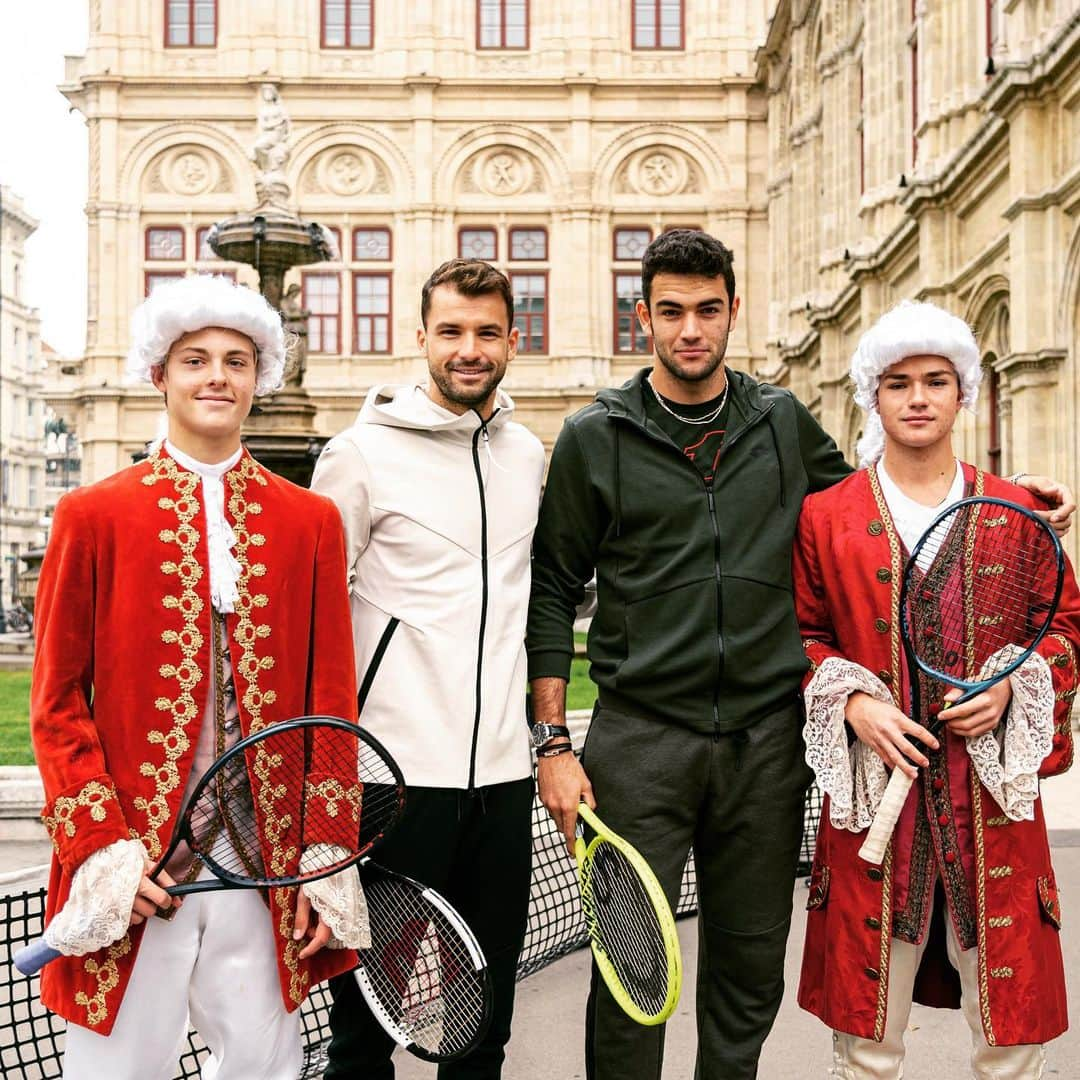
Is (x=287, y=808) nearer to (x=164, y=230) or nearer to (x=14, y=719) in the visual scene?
(x=14, y=719)

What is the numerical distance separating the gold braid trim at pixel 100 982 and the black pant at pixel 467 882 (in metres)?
0.65

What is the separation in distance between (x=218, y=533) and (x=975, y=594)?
6.30 feet

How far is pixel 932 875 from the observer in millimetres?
3268

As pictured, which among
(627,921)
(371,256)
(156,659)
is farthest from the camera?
(371,256)

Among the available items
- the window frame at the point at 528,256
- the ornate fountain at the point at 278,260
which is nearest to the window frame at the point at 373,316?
the window frame at the point at 528,256

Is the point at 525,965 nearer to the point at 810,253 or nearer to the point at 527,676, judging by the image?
the point at 527,676

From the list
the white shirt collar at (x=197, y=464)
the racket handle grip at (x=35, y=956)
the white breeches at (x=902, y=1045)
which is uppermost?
the white shirt collar at (x=197, y=464)

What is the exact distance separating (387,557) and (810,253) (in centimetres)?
2893

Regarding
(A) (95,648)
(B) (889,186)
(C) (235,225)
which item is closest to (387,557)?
(A) (95,648)

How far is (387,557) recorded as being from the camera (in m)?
3.41

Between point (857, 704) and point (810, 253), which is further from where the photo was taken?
point (810, 253)

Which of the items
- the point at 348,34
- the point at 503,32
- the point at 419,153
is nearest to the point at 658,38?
the point at 503,32

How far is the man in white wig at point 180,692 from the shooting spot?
2.72 m

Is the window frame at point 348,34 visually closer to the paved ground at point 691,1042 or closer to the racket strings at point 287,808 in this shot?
the paved ground at point 691,1042
